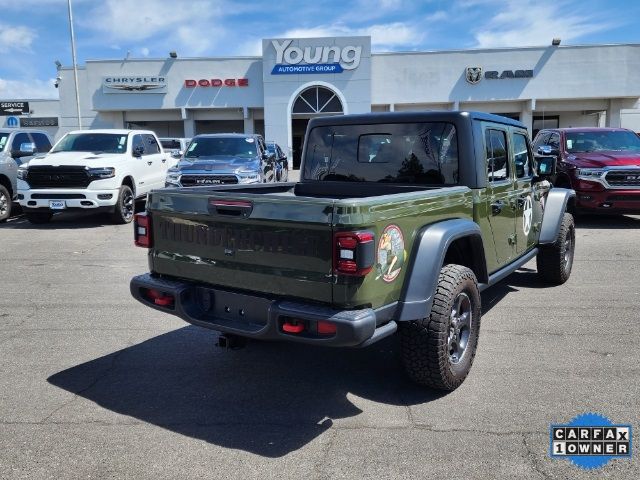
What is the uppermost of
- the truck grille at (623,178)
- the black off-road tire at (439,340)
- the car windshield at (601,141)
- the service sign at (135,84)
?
the service sign at (135,84)

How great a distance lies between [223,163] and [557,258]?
7.61 metres

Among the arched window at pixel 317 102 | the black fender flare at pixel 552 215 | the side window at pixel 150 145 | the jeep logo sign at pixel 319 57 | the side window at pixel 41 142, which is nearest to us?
the black fender flare at pixel 552 215

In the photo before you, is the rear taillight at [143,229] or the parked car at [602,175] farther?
the parked car at [602,175]

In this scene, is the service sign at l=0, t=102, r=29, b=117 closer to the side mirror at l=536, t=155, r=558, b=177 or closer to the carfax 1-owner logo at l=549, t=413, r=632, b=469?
the side mirror at l=536, t=155, r=558, b=177

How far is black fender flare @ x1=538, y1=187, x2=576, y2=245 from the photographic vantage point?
603 centimetres

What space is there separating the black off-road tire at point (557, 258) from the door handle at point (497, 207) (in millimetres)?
1884

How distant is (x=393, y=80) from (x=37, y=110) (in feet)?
95.5

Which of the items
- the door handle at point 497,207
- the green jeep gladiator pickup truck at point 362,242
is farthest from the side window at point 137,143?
the door handle at point 497,207

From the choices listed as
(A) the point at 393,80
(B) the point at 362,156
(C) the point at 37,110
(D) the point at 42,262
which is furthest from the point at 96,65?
(B) the point at 362,156

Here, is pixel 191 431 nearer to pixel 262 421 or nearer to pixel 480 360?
pixel 262 421

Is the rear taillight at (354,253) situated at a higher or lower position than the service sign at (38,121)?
lower

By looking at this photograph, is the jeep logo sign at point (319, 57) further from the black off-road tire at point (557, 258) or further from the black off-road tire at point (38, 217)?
the black off-road tire at point (557, 258)

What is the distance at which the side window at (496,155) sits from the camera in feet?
15.0

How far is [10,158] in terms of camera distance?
12.2 m
